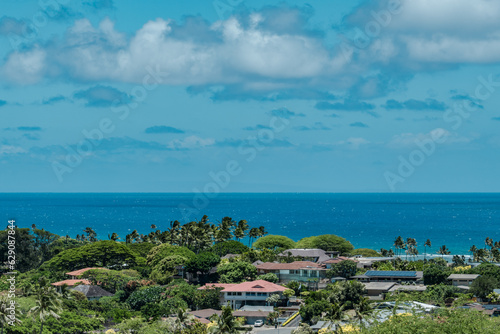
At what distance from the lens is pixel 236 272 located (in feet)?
259

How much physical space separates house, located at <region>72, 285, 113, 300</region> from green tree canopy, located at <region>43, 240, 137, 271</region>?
13.9 metres

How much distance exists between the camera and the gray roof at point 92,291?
70.5m

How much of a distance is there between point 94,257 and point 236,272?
22.0 m

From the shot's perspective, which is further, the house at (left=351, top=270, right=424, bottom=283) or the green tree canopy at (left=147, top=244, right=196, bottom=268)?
the green tree canopy at (left=147, top=244, right=196, bottom=268)

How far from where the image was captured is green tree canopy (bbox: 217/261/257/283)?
7862 cm

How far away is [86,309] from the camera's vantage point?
Answer: 62.7m

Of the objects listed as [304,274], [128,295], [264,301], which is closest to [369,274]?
[304,274]

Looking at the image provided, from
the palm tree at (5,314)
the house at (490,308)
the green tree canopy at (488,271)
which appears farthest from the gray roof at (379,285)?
the palm tree at (5,314)

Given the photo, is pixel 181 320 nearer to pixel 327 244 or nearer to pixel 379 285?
pixel 379 285

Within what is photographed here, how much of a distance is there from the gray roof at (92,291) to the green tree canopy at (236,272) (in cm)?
1477

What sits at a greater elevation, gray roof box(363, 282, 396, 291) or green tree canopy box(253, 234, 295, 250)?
green tree canopy box(253, 234, 295, 250)

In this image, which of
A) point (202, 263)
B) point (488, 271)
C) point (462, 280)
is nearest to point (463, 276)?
point (462, 280)

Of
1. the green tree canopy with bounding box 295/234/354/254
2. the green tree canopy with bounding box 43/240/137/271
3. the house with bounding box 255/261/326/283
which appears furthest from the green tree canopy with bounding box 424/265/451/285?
the green tree canopy with bounding box 43/240/137/271

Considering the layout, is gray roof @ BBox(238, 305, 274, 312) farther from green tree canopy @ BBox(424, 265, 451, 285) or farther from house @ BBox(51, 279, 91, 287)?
green tree canopy @ BBox(424, 265, 451, 285)
